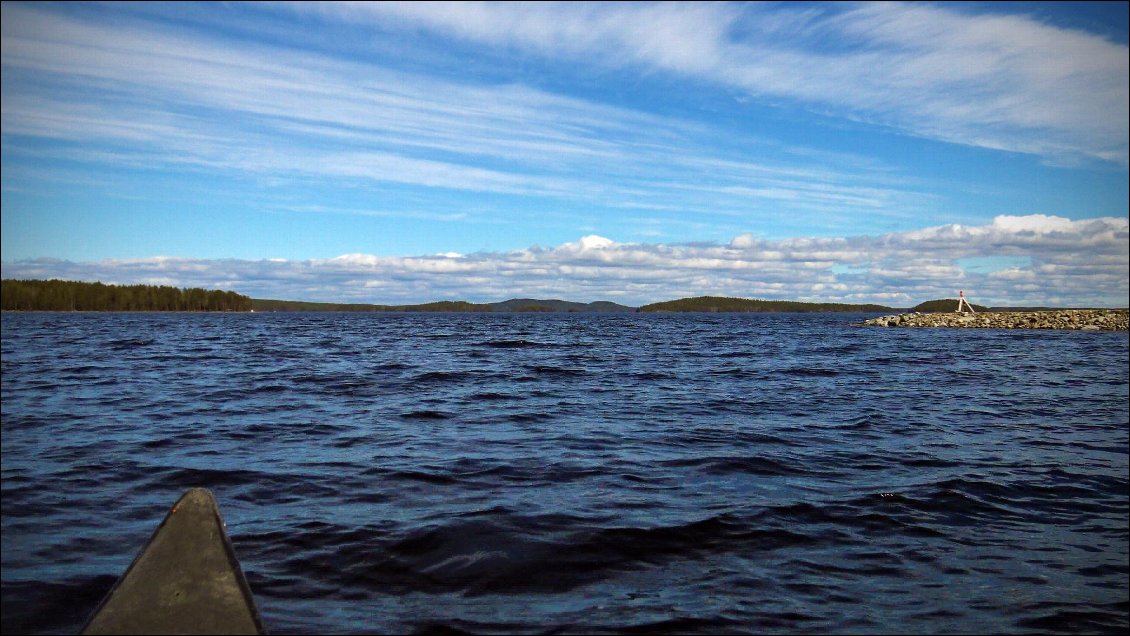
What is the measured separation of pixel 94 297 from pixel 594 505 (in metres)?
187

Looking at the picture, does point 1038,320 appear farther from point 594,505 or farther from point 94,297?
point 94,297

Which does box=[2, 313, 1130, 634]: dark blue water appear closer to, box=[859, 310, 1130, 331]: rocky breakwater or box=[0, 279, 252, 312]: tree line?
box=[859, 310, 1130, 331]: rocky breakwater

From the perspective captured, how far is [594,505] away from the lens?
8680 mm

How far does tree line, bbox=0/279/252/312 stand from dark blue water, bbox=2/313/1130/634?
471ft

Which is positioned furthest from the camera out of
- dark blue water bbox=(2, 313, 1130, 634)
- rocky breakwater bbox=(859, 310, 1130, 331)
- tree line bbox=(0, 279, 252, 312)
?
tree line bbox=(0, 279, 252, 312)

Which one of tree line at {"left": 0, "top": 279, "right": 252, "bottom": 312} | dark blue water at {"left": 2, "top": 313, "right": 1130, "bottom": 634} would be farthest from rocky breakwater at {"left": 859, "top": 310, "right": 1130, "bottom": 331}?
tree line at {"left": 0, "top": 279, "right": 252, "bottom": 312}

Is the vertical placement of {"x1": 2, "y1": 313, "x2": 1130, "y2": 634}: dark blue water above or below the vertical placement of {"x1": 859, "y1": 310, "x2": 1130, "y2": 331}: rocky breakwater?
below

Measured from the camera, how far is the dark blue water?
5.85 meters

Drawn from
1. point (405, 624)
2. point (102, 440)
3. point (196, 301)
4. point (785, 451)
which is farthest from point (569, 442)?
point (196, 301)

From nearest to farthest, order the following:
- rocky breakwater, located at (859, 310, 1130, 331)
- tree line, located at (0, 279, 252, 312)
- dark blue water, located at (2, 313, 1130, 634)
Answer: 1. dark blue water, located at (2, 313, 1130, 634)
2. rocky breakwater, located at (859, 310, 1130, 331)
3. tree line, located at (0, 279, 252, 312)

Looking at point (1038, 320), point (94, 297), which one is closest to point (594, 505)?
point (1038, 320)

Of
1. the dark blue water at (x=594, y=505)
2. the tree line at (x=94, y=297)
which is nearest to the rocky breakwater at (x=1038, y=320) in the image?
the dark blue water at (x=594, y=505)

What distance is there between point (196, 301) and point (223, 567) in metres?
208

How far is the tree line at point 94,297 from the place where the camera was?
448ft
